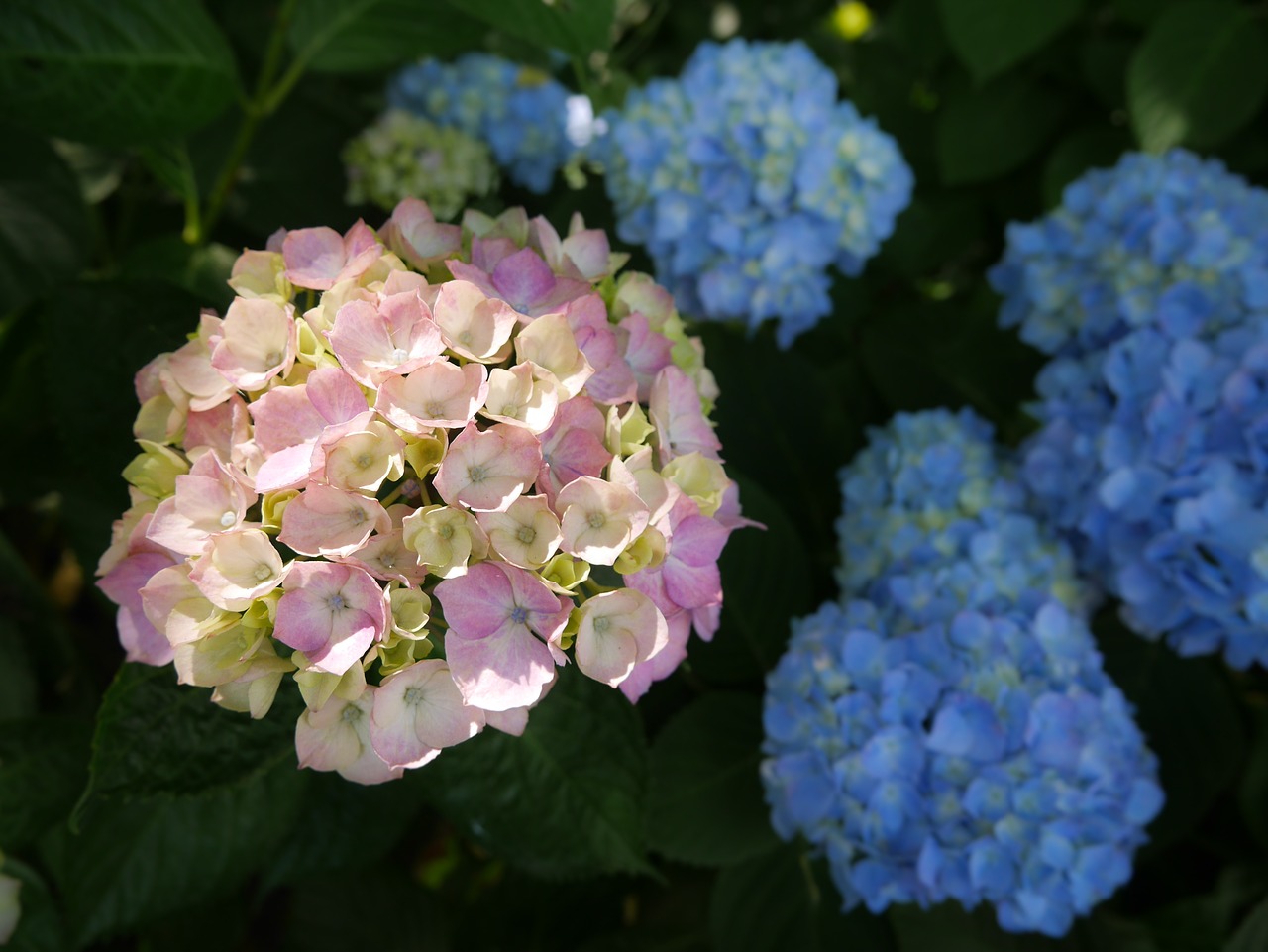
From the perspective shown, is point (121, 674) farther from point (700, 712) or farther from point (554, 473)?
point (700, 712)

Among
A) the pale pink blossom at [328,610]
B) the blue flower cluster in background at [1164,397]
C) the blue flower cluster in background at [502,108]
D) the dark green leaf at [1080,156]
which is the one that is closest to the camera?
the pale pink blossom at [328,610]

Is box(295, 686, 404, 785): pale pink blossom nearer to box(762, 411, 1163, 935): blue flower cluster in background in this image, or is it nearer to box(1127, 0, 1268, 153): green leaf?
box(762, 411, 1163, 935): blue flower cluster in background

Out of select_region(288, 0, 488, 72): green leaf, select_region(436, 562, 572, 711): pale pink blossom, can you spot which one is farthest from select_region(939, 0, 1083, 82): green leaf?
select_region(436, 562, 572, 711): pale pink blossom

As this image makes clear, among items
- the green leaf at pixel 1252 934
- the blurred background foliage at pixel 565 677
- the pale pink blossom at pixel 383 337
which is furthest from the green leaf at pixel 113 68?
the green leaf at pixel 1252 934

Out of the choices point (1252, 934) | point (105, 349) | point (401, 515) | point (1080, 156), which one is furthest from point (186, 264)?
point (1252, 934)

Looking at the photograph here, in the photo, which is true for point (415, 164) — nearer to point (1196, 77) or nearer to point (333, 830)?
point (333, 830)

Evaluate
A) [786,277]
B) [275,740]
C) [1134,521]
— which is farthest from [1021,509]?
[275,740]

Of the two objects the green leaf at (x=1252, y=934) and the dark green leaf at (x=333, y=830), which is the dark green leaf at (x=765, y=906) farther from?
the green leaf at (x=1252, y=934)
